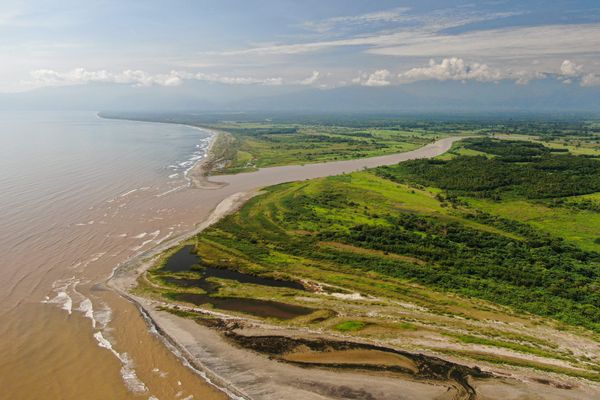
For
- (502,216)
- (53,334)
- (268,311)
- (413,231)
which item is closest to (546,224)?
(502,216)

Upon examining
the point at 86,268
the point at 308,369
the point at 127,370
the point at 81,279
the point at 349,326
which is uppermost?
the point at 86,268

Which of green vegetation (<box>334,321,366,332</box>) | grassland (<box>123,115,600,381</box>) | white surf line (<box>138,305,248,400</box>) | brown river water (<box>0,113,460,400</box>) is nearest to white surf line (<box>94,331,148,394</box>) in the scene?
brown river water (<box>0,113,460,400</box>)

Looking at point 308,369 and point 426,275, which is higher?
point 426,275

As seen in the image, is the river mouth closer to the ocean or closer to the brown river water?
the brown river water

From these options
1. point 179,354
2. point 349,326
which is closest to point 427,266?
point 349,326

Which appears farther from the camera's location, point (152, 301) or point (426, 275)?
point (426, 275)

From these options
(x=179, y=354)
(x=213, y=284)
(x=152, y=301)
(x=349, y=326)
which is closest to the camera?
(x=179, y=354)

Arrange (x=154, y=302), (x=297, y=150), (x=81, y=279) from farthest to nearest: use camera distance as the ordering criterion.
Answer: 1. (x=297, y=150)
2. (x=81, y=279)
3. (x=154, y=302)

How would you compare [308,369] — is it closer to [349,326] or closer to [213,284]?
[349,326]
